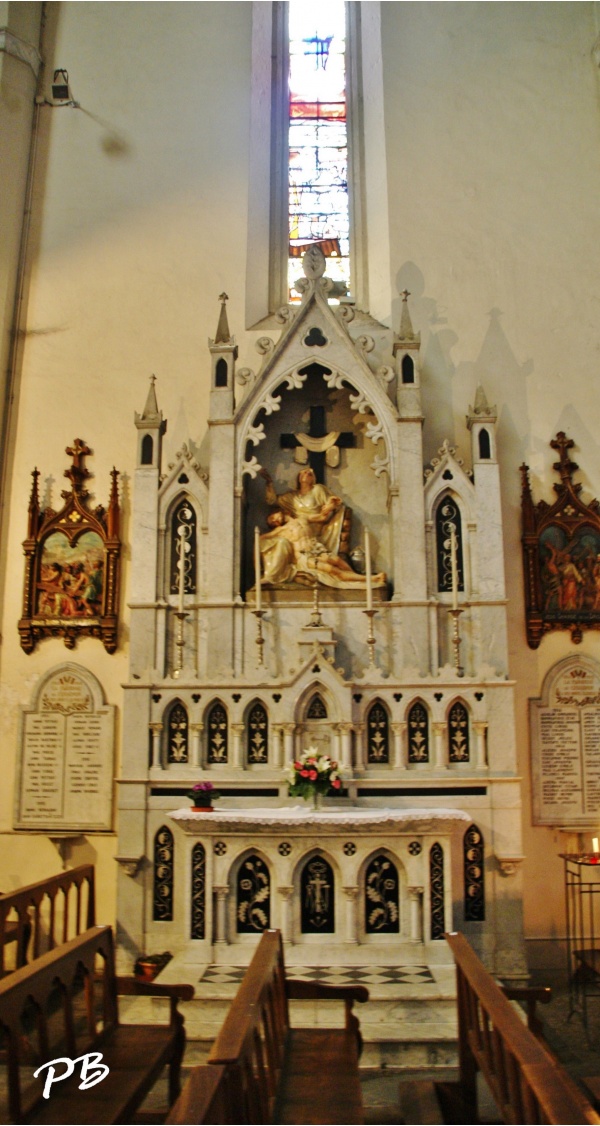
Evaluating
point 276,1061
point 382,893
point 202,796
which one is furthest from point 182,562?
point 276,1061

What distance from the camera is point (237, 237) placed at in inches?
375

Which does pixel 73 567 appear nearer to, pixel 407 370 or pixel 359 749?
pixel 359 749

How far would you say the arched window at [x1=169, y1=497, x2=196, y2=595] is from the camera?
26.6 ft

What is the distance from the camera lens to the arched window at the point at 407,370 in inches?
326

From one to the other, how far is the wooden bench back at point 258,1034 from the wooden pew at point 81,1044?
1.78ft

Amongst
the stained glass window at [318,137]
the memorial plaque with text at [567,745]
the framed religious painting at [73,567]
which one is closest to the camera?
the memorial plaque with text at [567,745]

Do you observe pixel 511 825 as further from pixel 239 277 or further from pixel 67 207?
pixel 67 207

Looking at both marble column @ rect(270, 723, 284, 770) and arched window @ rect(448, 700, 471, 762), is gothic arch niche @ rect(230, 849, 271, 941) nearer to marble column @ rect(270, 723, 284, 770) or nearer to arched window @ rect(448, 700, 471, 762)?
marble column @ rect(270, 723, 284, 770)

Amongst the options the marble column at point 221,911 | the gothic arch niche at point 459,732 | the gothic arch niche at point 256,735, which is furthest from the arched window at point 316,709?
the marble column at point 221,911

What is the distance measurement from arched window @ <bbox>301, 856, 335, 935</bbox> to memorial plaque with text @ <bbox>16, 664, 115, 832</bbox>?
230cm

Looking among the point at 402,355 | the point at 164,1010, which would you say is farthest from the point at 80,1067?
the point at 402,355

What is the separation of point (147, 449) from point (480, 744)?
377cm

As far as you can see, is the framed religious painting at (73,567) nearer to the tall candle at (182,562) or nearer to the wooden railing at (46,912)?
the tall candle at (182,562)

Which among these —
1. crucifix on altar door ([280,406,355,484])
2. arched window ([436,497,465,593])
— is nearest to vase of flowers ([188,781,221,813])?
arched window ([436,497,465,593])
